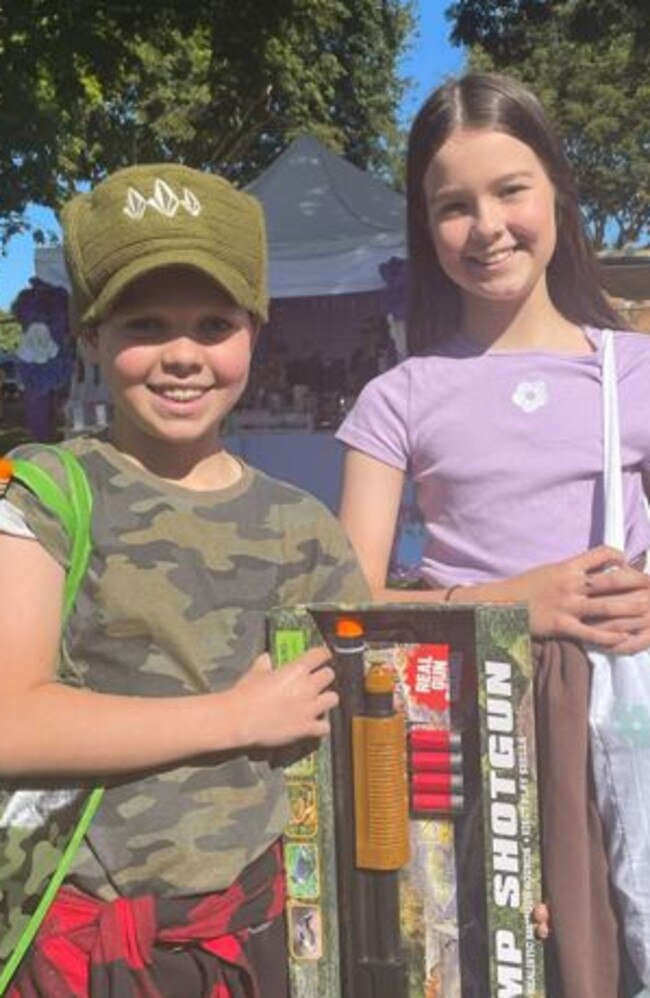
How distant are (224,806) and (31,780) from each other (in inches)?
9.2

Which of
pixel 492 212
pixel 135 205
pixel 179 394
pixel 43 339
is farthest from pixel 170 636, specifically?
pixel 43 339

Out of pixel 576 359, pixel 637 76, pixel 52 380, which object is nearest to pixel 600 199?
pixel 637 76

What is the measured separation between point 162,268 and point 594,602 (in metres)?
0.71

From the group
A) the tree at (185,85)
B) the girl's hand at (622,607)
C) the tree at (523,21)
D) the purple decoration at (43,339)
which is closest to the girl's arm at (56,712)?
the girl's hand at (622,607)

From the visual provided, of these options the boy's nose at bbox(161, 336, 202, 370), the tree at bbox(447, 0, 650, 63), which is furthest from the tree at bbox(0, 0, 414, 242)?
the boy's nose at bbox(161, 336, 202, 370)

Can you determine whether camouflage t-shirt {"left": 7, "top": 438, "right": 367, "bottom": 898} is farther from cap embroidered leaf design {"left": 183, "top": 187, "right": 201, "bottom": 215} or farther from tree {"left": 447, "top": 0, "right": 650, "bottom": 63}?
tree {"left": 447, "top": 0, "right": 650, "bottom": 63}

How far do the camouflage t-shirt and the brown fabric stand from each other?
1.24 ft

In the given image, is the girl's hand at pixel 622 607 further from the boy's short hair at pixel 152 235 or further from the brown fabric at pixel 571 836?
the boy's short hair at pixel 152 235

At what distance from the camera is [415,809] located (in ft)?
5.51

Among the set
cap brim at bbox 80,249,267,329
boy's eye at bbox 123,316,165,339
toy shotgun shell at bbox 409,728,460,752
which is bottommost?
toy shotgun shell at bbox 409,728,460,752

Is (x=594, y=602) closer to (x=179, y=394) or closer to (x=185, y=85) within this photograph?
(x=179, y=394)

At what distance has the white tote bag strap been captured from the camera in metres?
1.76

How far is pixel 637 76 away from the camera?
94.4 ft

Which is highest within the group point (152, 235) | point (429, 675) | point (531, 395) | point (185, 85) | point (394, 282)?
point (185, 85)
